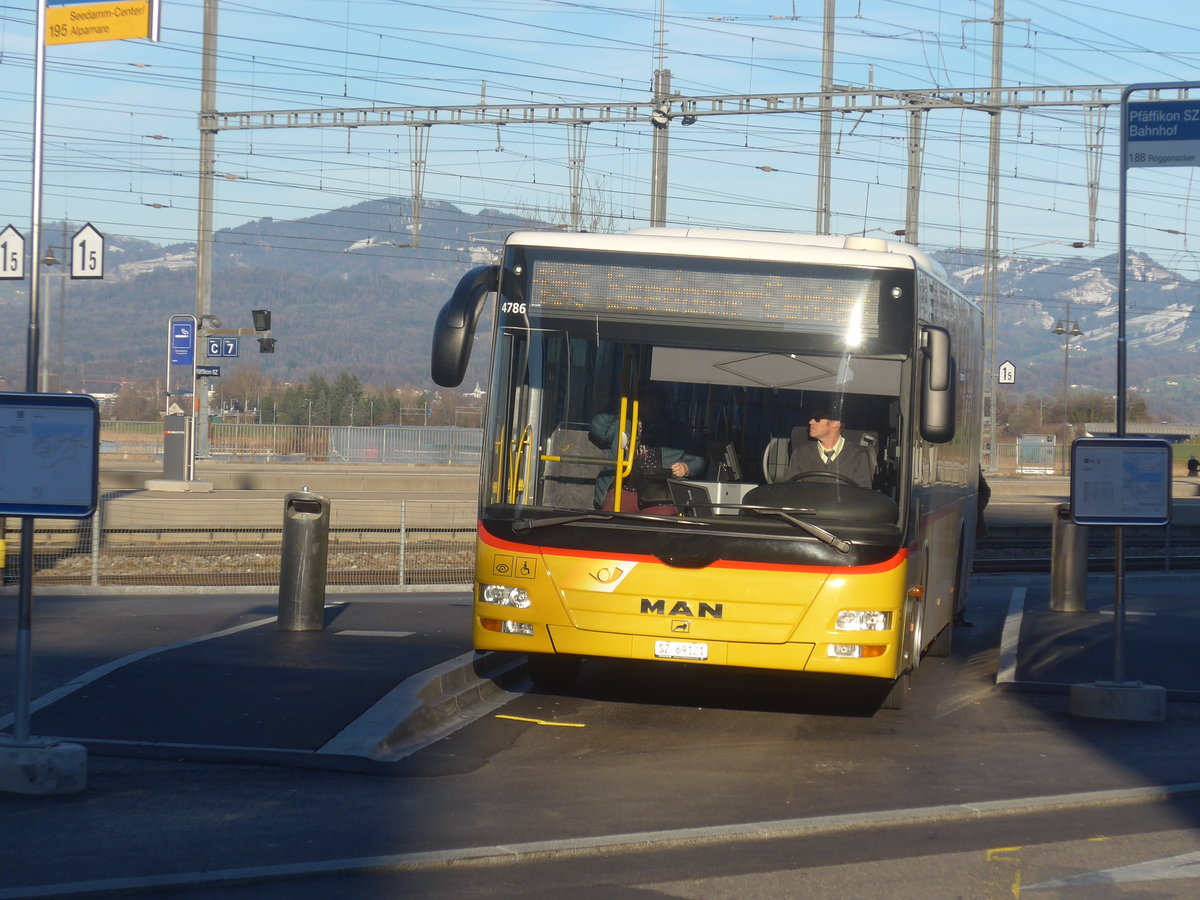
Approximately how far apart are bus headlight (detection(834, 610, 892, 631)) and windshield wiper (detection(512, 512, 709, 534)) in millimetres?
964

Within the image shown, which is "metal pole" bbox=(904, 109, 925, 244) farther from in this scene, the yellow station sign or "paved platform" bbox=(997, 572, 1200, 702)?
the yellow station sign

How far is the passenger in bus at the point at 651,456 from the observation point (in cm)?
908

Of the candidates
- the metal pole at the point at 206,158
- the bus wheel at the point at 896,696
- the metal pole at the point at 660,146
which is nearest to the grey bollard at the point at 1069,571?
the bus wheel at the point at 896,696

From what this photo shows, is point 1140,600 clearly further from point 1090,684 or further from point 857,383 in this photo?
point 857,383

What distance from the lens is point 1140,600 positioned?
668 inches

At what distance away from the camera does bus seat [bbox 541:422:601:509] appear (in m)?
9.12

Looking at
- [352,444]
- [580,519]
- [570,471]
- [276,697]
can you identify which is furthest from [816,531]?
[352,444]

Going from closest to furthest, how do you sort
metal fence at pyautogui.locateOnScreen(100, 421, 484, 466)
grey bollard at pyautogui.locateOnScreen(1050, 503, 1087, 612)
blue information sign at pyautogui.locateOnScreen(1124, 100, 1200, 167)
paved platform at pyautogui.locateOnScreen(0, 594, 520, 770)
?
paved platform at pyautogui.locateOnScreen(0, 594, 520, 770), blue information sign at pyautogui.locateOnScreen(1124, 100, 1200, 167), grey bollard at pyautogui.locateOnScreen(1050, 503, 1087, 612), metal fence at pyautogui.locateOnScreen(100, 421, 484, 466)

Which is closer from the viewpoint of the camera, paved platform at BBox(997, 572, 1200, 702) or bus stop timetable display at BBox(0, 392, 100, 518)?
bus stop timetable display at BBox(0, 392, 100, 518)

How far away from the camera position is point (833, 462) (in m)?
8.91

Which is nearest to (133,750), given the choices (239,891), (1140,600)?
(239,891)

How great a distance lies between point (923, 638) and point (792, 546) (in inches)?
92.1

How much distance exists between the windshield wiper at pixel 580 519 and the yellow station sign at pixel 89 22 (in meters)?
3.56

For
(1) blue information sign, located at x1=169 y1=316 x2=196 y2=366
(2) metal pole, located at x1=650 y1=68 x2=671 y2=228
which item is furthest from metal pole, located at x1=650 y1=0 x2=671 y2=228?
(1) blue information sign, located at x1=169 y1=316 x2=196 y2=366
